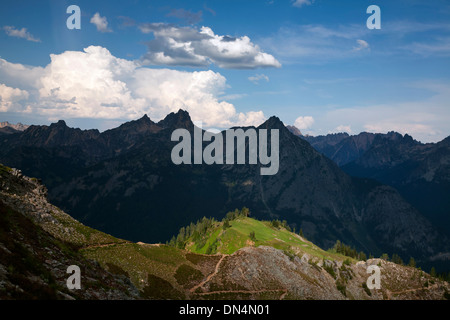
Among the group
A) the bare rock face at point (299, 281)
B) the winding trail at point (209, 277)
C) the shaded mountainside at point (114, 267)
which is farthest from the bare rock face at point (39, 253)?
the bare rock face at point (299, 281)

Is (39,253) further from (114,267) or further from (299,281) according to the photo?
(299,281)

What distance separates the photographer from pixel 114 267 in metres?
88.6

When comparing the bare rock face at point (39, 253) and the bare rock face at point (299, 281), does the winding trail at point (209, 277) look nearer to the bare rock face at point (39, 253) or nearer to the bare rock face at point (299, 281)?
the bare rock face at point (299, 281)

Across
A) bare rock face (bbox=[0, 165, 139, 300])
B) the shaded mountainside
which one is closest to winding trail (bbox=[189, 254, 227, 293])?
the shaded mountainside

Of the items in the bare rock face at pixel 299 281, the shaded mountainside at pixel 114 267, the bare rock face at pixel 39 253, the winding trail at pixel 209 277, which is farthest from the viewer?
the bare rock face at pixel 299 281

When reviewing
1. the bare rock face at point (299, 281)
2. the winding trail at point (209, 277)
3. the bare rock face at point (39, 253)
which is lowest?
the bare rock face at point (299, 281)

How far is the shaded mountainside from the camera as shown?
53719mm

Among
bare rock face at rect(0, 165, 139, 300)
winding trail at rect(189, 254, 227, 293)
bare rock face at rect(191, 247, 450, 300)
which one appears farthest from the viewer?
bare rock face at rect(191, 247, 450, 300)

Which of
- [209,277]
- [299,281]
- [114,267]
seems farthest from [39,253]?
[299,281]

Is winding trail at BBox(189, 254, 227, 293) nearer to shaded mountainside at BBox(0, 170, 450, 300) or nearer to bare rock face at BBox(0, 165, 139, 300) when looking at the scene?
shaded mountainside at BBox(0, 170, 450, 300)

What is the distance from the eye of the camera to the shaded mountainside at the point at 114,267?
53719 millimetres

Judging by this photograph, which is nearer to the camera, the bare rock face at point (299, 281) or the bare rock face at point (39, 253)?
the bare rock face at point (39, 253)
